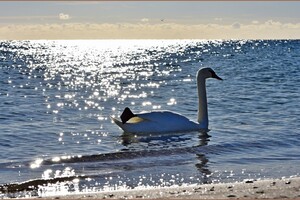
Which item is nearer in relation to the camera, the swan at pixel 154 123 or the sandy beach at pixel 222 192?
the sandy beach at pixel 222 192

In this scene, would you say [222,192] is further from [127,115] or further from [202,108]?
[202,108]

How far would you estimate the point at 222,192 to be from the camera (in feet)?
26.6

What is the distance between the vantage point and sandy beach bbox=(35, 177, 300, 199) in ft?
25.7

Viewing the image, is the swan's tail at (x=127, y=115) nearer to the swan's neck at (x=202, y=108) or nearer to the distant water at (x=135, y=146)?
the distant water at (x=135, y=146)

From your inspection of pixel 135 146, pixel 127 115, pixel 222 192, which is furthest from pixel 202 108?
pixel 222 192

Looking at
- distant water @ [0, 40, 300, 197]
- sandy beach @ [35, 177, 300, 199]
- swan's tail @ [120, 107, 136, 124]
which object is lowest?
sandy beach @ [35, 177, 300, 199]

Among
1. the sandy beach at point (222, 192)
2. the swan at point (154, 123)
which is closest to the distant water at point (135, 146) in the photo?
the swan at point (154, 123)

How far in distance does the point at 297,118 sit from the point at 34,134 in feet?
Answer: 22.3

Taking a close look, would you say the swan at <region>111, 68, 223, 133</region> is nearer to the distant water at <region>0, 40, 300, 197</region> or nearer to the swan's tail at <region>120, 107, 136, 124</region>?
the swan's tail at <region>120, 107, 136, 124</region>

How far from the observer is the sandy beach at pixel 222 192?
7820mm

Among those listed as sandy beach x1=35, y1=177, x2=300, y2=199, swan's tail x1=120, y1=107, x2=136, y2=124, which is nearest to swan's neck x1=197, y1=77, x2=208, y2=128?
swan's tail x1=120, y1=107, x2=136, y2=124

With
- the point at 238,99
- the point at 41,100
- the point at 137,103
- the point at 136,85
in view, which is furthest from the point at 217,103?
the point at 136,85

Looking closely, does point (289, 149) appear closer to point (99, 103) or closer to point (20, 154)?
point (20, 154)

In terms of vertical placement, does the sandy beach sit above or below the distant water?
below
